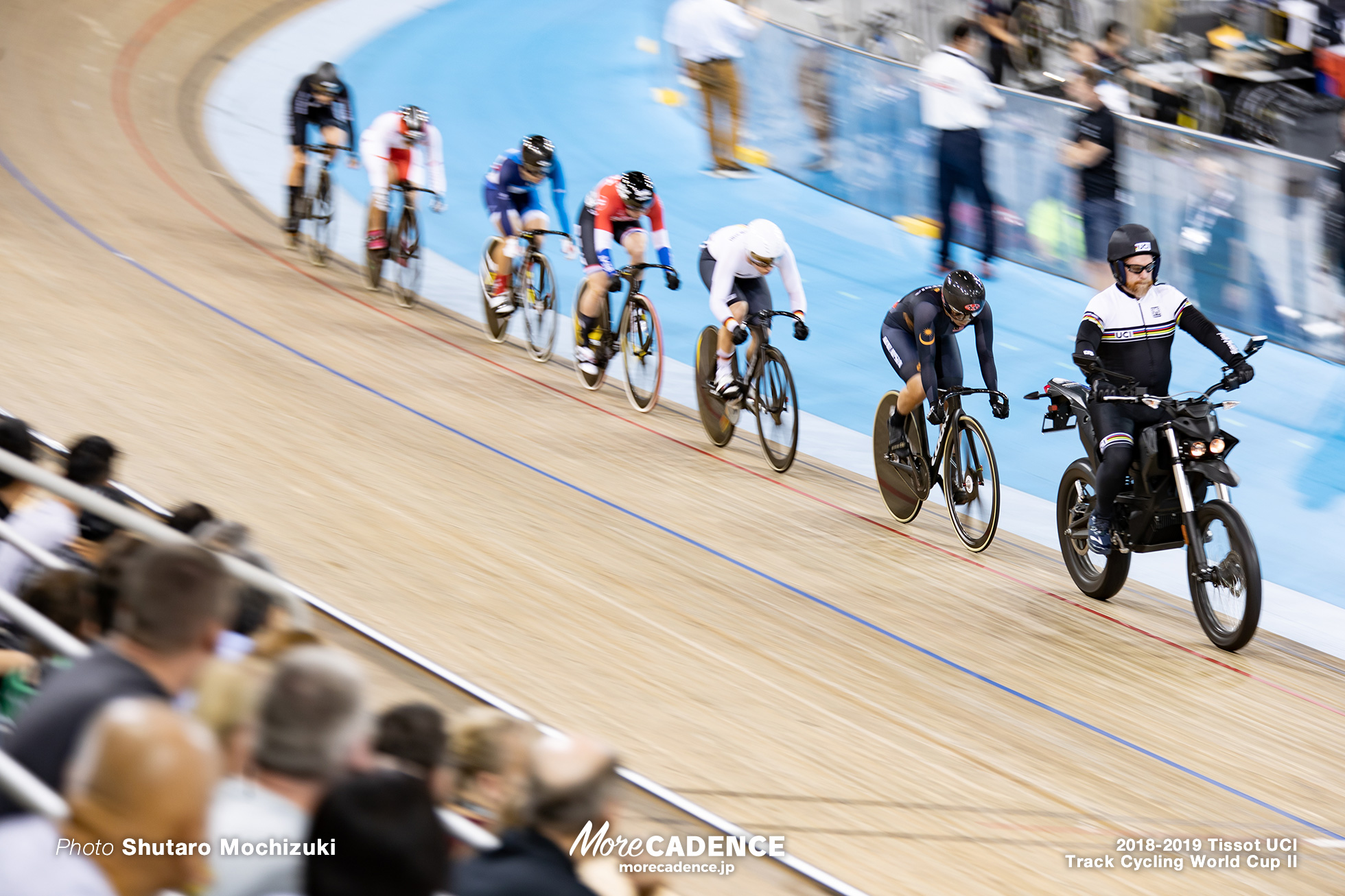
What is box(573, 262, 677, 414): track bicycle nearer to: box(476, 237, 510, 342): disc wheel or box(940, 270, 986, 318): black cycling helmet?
box(476, 237, 510, 342): disc wheel

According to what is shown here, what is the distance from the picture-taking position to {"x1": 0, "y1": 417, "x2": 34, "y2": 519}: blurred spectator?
425cm

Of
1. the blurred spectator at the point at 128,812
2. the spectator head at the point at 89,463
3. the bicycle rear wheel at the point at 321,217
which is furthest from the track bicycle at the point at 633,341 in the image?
the blurred spectator at the point at 128,812

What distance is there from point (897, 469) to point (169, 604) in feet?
17.7

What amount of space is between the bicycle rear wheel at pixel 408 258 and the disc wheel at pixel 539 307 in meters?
1.24

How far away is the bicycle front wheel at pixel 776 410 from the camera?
780cm

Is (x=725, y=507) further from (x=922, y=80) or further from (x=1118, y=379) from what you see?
(x=922, y=80)

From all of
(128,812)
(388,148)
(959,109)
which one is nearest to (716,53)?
(959,109)

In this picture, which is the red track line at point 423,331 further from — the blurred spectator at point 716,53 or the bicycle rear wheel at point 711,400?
the blurred spectator at point 716,53

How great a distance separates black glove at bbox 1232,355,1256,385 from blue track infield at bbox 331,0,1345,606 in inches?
84.4

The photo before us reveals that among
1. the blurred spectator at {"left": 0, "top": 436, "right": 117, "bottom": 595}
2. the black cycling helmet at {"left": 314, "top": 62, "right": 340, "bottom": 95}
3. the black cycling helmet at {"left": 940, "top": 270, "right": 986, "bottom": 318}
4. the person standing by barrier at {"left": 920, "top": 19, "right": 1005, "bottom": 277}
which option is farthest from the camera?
the black cycling helmet at {"left": 314, "top": 62, "right": 340, "bottom": 95}

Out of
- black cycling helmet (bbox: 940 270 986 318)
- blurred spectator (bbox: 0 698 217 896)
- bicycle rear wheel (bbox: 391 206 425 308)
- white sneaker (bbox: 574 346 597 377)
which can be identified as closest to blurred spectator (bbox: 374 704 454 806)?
blurred spectator (bbox: 0 698 217 896)

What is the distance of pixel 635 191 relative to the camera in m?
8.49

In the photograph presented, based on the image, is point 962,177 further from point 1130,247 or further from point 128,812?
point 128,812

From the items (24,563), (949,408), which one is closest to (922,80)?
(949,408)
